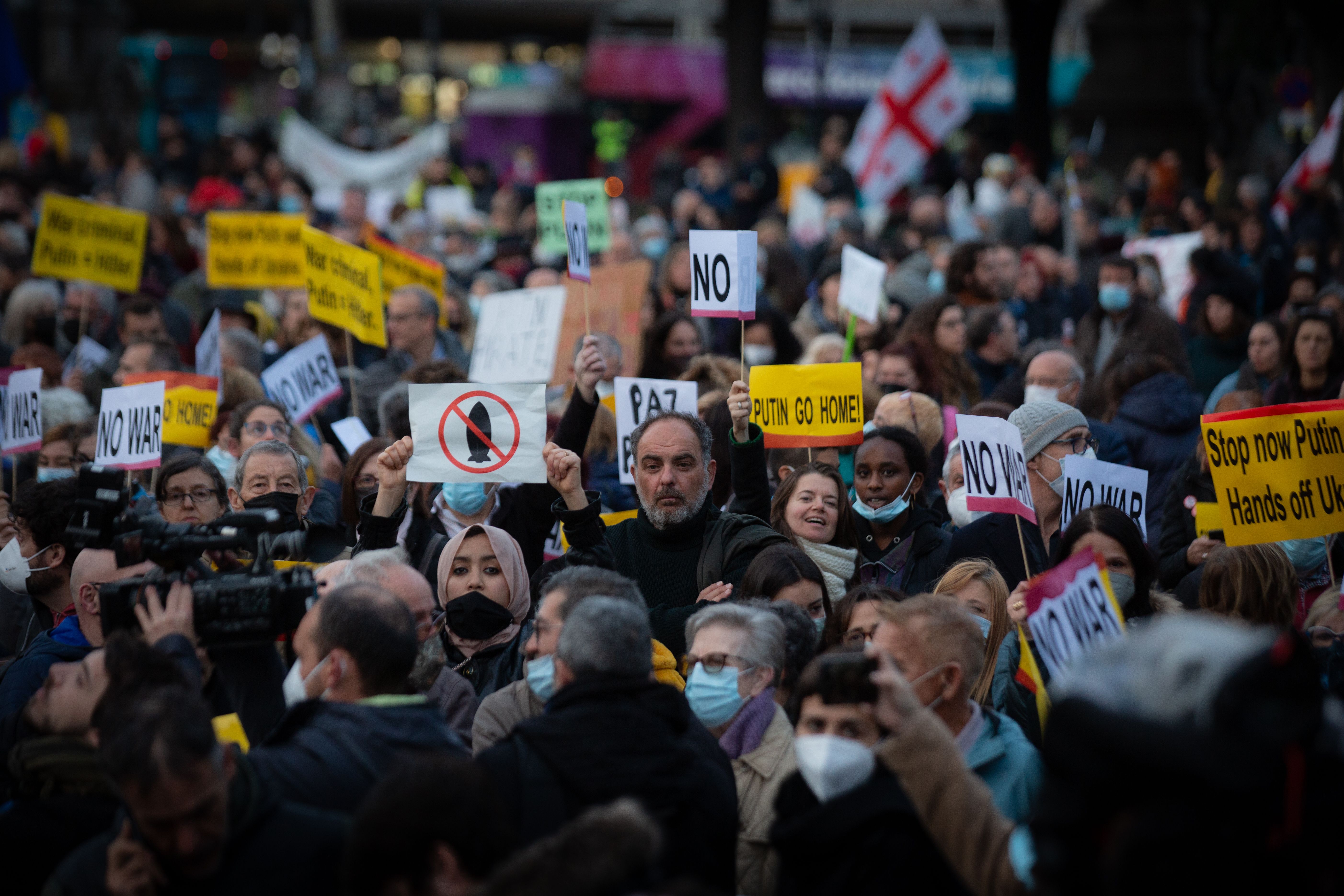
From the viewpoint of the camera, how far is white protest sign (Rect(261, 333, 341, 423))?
8047 mm

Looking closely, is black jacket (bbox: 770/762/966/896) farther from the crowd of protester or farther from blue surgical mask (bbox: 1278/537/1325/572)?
blue surgical mask (bbox: 1278/537/1325/572)

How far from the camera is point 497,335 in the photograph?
29.2 feet

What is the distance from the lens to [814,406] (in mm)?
7031

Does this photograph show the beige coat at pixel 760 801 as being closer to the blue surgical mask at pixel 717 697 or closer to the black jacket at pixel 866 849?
the blue surgical mask at pixel 717 697

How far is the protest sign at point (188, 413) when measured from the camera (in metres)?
7.64

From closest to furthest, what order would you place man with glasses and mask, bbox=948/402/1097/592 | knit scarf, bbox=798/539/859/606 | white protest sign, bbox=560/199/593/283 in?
knit scarf, bbox=798/539/859/606 < man with glasses and mask, bbox=948/402/1097/592 < white protest sign, bbox=560/199/593/283

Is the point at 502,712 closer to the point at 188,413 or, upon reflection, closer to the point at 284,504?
the point at 284,504

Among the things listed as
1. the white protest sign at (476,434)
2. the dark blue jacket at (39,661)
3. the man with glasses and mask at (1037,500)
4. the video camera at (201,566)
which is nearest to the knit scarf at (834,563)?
the man with glasses and mask at (1037,500)

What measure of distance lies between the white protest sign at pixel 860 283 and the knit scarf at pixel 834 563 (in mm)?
3524

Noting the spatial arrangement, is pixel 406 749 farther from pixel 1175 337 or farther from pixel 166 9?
pixel 166 9

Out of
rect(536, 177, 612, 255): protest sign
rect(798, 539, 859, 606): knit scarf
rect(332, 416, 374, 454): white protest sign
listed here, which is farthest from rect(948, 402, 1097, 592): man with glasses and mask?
rect(536, 177, 612, 255): protest sign

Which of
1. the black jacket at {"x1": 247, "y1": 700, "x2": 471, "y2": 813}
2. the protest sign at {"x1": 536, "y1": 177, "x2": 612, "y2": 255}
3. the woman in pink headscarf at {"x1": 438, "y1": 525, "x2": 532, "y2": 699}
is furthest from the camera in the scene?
the protest sign at {"x1": 536, "y1": 177, "x2": 612, "y2": 255}

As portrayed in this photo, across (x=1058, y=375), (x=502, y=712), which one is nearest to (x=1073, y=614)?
(x=502, y=712)

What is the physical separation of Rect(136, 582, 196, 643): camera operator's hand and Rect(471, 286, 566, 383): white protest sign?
456 centimetres
